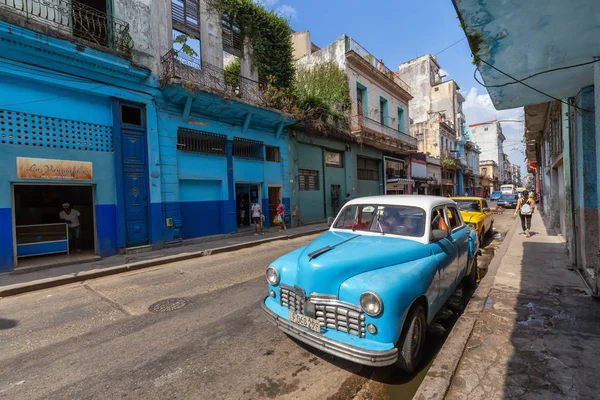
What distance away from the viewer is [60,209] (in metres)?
10.4

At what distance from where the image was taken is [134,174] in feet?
32.1

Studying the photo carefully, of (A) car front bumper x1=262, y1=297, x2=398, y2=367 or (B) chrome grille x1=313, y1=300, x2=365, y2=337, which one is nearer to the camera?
(A) car front bumper x1=262, y1=297, x2=398, y2=367

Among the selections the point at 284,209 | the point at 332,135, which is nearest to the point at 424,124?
the point at 332,135

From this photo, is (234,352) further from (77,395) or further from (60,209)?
(60,209)

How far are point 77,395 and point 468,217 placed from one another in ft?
31.1

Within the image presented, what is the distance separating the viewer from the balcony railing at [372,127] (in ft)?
64.2

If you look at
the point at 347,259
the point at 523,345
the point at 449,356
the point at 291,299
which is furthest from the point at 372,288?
the point at 523,345

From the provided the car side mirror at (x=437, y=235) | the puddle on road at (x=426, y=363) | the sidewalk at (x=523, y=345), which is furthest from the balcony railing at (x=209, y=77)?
the sidewalk at (x=523, y=345)

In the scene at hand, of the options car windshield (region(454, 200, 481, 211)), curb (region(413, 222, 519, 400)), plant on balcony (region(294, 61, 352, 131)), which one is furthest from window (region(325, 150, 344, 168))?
curb (region(413, 222, 519, 400))

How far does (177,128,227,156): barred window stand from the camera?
1141cm

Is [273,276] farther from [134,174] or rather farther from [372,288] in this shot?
[134,174]

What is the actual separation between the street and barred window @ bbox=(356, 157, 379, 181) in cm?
1705

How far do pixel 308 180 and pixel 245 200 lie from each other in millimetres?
4083

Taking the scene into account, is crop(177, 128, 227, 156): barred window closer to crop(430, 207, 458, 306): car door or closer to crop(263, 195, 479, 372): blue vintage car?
crop(263, 195, 479, 372): blue vintage car
